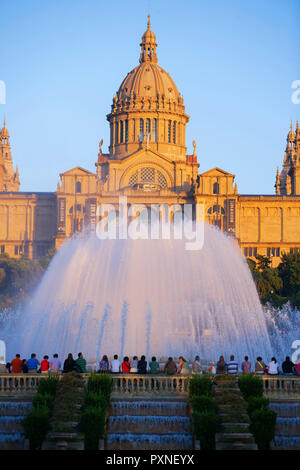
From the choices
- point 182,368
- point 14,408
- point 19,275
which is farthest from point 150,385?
point 19,275

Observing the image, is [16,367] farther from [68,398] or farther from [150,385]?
[68,398]

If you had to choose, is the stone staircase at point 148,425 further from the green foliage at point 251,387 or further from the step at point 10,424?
the step at point 10,424

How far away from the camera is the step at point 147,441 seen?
29469 millimetres

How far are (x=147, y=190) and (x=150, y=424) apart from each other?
91150 millimetres

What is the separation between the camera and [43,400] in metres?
29.5

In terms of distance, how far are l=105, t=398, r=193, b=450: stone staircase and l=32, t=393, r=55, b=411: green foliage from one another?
1836 mm

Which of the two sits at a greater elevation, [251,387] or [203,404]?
[251,387]

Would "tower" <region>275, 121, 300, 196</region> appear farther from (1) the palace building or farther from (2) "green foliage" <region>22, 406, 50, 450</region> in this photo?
(2) "green foliage" <region>22, 406, 50, 450</region>

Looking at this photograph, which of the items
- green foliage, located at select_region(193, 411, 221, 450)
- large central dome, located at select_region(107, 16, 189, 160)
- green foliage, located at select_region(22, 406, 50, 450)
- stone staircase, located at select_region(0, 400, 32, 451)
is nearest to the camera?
green foliage, located at select_region(22, 406, 50, 450)

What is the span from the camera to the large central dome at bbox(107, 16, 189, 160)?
131 metres

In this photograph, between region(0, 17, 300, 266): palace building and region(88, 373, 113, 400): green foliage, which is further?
region(0, 17, 300, 266): palace building

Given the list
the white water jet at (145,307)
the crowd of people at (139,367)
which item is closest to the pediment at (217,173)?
the white water jet at (145,307)

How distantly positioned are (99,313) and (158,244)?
26.9 feet

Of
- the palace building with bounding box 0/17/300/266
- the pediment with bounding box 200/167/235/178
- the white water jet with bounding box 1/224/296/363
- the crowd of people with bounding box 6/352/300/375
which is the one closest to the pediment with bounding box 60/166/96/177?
the palace building with bounding box 0/17/300/266
